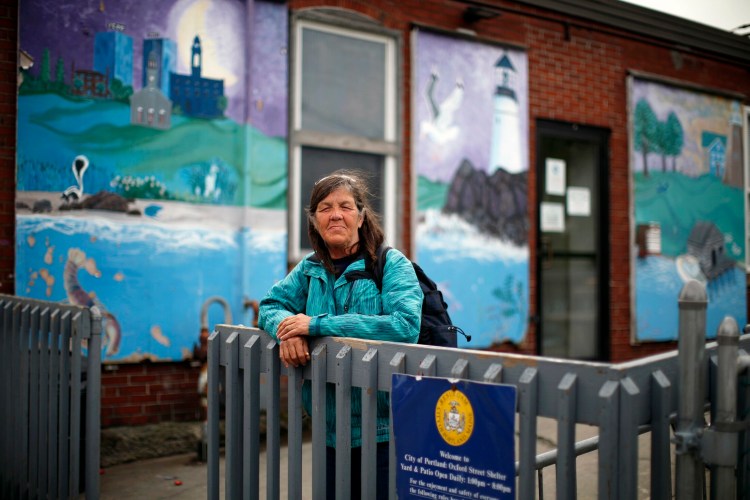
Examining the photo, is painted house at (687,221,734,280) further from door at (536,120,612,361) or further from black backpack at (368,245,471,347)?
black backpack at (368,245,471,347)

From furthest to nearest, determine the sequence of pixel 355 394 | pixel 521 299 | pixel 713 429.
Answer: pixel 521 299 → pixel 355 394 → pixel 713 429

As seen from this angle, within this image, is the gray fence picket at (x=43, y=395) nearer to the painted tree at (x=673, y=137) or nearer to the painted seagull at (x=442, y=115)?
the painted seagull at (x=442, y=115)

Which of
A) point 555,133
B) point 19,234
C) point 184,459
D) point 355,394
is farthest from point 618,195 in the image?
point 355,394

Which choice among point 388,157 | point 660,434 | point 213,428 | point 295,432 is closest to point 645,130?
point 388,157

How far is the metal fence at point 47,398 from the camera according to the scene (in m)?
3.52

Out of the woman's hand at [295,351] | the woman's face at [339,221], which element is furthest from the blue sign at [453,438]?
the woman's face at [339,221]

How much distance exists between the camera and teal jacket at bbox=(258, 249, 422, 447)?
2652 millimetres

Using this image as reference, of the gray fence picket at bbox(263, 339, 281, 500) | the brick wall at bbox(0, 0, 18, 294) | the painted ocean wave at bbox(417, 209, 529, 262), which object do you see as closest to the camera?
the gray fence picket at bbox(263, 339, 281, 500)

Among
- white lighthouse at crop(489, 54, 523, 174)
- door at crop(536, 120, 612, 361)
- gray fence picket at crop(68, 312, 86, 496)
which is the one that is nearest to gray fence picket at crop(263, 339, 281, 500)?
gray fence picket at crop(68, 312, 86, 496)

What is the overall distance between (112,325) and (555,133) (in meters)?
5.56

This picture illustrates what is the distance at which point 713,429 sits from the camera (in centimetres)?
182

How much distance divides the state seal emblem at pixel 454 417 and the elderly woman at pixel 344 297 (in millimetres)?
471

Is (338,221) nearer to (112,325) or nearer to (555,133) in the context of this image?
(112,325)

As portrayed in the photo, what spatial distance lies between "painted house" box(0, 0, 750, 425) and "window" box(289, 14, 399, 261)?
0.07 feet
